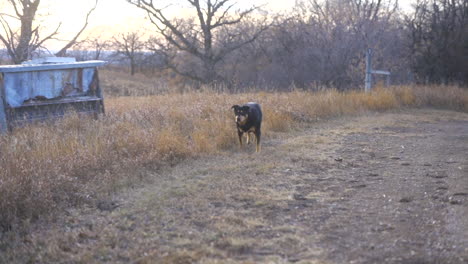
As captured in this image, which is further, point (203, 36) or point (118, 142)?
point (203, 36)

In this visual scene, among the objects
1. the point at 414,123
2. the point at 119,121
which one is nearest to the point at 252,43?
the point at 414,123

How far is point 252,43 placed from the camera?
3334 cm

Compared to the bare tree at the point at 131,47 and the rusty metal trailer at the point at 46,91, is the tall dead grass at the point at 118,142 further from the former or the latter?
the bare tree at the point at 131,47

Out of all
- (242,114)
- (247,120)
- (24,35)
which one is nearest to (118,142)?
(242,114)

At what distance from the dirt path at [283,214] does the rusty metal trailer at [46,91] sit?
4245 millimetres

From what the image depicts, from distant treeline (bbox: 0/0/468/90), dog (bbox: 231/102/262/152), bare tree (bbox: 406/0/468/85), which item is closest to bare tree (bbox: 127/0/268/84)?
distant treeline (bbox: 0/0/468/90)

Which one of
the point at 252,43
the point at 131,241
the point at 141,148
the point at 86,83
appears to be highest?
the point at 252,43

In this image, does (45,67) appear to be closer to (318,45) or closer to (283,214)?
(283,214)

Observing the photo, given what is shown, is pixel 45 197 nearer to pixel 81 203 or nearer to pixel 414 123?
pixel 81 203

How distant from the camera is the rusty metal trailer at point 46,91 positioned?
33.4 feet

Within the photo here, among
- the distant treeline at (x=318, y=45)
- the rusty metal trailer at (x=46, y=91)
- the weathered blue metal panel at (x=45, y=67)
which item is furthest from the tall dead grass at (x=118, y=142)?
the distant treeline at (x=318, y=45)

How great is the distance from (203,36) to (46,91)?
2181 centimetres

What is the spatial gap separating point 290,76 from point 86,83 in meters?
16.2

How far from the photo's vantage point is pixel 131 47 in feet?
145
